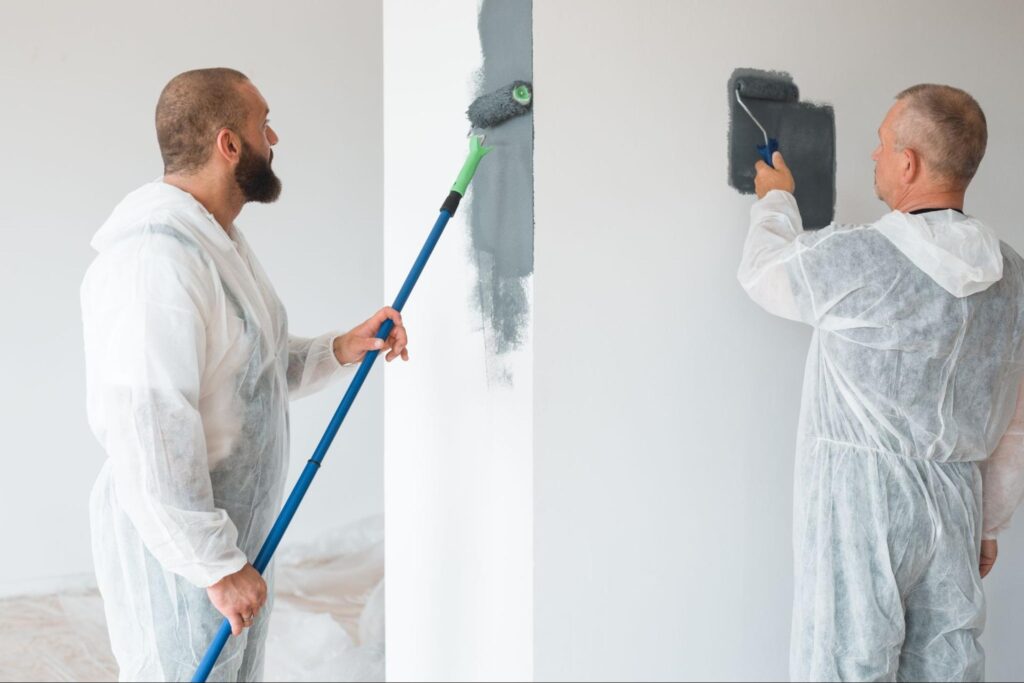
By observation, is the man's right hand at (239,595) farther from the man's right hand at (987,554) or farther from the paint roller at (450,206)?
the man's right hand at (987,554)

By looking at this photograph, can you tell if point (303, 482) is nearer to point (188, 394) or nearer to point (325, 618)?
point (188, 394)

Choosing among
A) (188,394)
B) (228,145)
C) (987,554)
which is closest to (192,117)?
(228,145)

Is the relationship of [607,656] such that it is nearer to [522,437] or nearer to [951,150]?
[522,437]

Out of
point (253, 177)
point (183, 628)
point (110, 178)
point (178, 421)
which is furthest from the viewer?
point (110, 178)

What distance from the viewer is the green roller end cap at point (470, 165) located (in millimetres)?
1820

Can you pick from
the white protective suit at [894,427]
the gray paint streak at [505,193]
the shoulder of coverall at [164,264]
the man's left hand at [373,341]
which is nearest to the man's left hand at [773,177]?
the white protective suit at [894,427]

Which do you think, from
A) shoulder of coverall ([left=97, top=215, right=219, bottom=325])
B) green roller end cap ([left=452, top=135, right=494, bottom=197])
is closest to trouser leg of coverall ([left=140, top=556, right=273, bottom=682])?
shoulder of coverall ([left=97, top=215, right=219, bottom=325])

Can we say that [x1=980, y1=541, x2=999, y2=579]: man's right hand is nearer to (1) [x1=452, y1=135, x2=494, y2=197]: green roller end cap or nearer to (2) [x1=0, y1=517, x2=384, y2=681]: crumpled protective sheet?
(1) [x1=452, y1=135, x2=494, y2=197]: green roller end cap

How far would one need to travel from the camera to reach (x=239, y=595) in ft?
4.84

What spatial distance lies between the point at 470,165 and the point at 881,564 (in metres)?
1.04

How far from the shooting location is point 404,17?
217cm

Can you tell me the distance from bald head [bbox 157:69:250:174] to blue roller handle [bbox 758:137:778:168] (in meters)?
1.05

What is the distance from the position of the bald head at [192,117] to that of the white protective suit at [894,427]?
982 millimetres

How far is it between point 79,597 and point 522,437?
59.8 inches
